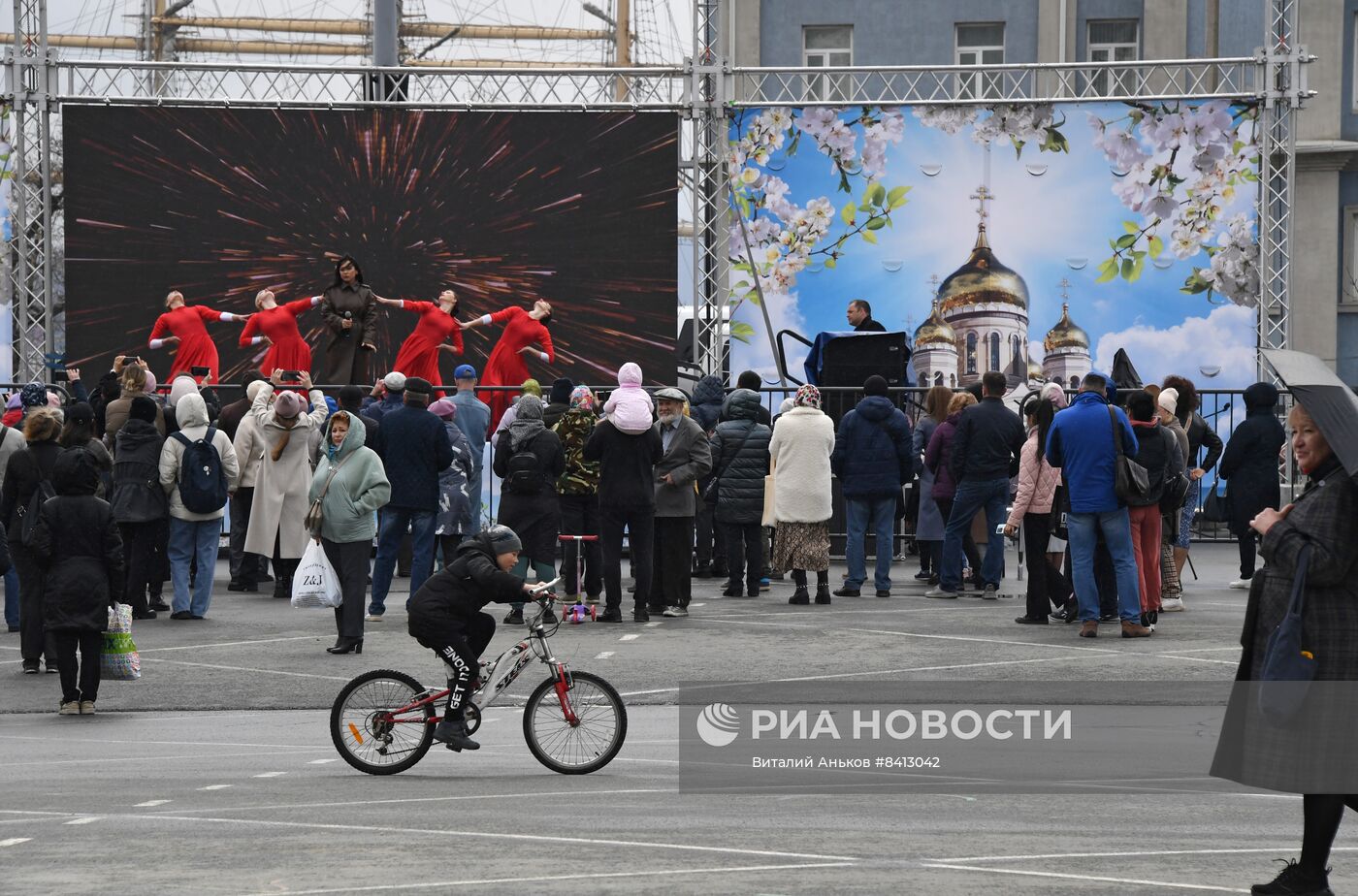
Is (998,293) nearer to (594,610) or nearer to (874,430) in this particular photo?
(874,430)

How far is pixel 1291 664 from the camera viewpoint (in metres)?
5.75

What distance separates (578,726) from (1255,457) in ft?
29.8

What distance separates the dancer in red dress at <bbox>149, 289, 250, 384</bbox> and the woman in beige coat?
24.0 ft

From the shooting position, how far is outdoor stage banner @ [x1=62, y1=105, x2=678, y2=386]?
2362 cm

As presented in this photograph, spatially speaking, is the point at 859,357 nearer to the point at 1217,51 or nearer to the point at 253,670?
the point at 253,670

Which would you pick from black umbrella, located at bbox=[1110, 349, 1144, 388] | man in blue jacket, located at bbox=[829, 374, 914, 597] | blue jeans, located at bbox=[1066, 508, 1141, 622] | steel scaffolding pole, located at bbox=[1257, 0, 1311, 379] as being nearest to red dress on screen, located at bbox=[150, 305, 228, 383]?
man in blue jacket, located at bbox=[829, 374, 914, 597]

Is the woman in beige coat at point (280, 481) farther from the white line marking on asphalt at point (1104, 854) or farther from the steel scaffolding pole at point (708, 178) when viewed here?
the white line marking on asphalt at point (1104, 854)

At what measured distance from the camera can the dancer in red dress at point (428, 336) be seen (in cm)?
2350

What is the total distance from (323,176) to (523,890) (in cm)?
1881

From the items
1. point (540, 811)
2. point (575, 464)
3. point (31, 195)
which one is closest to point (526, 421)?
point (575, 464)

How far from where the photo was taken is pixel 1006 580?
58.3ft

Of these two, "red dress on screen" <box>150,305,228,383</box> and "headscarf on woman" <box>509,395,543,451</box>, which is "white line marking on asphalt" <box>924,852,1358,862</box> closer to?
"headscarf on woman" <box>509,395,543,451</box>

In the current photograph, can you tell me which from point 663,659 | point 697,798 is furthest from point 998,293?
point 697,798

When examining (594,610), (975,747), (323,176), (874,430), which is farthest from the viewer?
(323,176)
